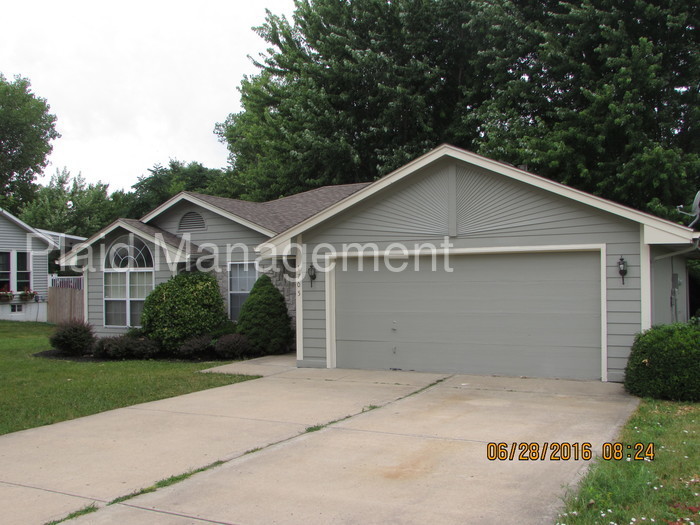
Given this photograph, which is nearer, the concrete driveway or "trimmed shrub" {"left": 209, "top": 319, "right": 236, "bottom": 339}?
the concrete driveway

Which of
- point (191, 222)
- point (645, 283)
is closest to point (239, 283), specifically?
point (191, 222)

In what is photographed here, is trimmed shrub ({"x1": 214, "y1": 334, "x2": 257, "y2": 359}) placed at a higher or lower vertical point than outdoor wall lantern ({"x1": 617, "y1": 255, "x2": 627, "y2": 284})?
lower

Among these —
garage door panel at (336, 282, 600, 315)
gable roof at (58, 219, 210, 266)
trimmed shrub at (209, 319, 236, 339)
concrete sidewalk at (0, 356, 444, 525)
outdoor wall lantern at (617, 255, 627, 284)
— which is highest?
gable roof at (58, 219, 210, 266)

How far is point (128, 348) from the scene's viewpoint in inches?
580

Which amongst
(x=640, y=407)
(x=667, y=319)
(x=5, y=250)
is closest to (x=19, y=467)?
(x=640, y=407)

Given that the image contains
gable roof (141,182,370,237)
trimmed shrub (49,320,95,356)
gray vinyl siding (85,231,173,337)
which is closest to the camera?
trimmed shrub (49,320,95,356)

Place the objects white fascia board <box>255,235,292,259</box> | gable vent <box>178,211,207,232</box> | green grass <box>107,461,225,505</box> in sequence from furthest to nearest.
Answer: gable vent <box>178,211,207,232</box>
white fascia board <box>255,235,292,259</box>
green grass <box>107,461,225,505</box>

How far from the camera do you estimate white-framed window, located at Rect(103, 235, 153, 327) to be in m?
16.7

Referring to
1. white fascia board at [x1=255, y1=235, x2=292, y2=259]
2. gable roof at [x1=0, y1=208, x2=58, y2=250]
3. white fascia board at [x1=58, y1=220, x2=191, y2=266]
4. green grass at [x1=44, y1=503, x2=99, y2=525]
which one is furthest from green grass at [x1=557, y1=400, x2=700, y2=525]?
gable roof at [x1=0, y1=208, x2=58, y2=250]

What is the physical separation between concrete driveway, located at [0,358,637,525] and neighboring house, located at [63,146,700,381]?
119cm

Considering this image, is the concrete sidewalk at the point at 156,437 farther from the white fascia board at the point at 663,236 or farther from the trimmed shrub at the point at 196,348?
the white fascia board at the point at 663,236

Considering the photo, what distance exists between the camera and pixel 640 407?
8148 millimetres

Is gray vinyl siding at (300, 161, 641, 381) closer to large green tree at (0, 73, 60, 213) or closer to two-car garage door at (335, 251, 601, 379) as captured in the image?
two-car garage door at (335, 251, 601, 379)
